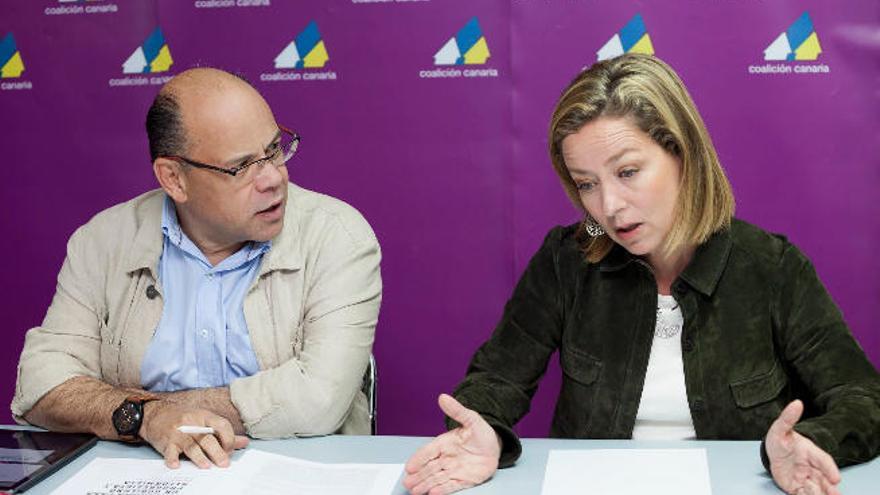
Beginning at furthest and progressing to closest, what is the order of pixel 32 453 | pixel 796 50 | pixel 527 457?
pixel 796 50, pixel 32 453, pixel 527 457

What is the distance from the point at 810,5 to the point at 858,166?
490 mm

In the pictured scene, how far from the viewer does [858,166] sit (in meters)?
3.38

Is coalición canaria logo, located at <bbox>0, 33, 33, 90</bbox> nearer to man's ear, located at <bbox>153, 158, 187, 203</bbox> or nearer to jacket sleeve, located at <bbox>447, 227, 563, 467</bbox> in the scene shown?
man's ear, located at <bbox>153, 158, 187, 203</bbox>

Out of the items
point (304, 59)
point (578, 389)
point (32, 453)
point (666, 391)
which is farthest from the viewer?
point (304, 59)

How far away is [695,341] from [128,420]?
115 centimetres

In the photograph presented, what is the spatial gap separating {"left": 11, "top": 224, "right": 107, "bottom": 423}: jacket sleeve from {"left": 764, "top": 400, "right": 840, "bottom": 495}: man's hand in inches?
58.9

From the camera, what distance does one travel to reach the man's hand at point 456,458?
200 centimetres

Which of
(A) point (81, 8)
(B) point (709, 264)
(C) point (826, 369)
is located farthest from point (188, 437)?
(A) point (81, 8)

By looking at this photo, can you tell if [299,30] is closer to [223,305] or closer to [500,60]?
[500,60]

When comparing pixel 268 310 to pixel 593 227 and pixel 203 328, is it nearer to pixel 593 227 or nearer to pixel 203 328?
pixel 203 328

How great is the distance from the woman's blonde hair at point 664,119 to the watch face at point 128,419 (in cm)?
99

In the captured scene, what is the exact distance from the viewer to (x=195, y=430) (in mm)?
2176

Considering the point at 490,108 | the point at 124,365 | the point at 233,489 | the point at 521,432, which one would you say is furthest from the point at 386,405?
the point at 233,489

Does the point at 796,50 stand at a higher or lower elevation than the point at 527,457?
higher
